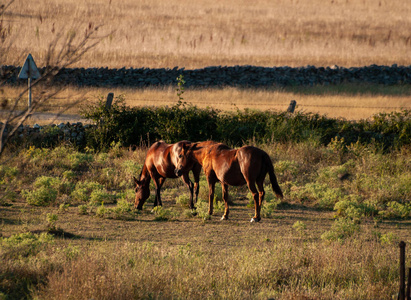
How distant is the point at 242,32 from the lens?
1982 inches

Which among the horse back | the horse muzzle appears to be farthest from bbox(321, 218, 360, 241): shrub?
the horse back

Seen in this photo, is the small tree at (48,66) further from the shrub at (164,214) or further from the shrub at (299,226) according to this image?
the shrub at (164,214)

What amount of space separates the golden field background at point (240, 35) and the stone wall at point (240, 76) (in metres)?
2.60

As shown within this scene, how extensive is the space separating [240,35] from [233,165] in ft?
134

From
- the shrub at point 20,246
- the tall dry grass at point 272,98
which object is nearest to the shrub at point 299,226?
the shrub at point 20,246

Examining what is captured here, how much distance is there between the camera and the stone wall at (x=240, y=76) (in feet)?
102

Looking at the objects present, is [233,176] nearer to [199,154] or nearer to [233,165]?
[233,165]

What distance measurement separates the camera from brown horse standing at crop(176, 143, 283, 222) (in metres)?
10.1

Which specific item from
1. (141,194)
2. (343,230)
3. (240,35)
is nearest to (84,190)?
(141,194)

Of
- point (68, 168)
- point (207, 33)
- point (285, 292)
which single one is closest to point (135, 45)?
point (207, 33)

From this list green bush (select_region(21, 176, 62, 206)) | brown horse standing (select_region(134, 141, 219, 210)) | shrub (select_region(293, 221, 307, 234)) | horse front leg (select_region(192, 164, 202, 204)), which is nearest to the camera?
shrub (select_region(293, 221, 307, 234))

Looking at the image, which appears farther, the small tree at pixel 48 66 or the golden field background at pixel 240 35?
the golden field background at pixel 240 35

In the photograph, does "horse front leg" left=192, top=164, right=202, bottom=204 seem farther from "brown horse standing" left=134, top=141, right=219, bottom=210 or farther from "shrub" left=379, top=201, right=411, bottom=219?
"shrub" left=379, top=201, right=411, bottom=219

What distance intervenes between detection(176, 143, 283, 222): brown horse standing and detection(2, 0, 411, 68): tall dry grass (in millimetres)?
26430
